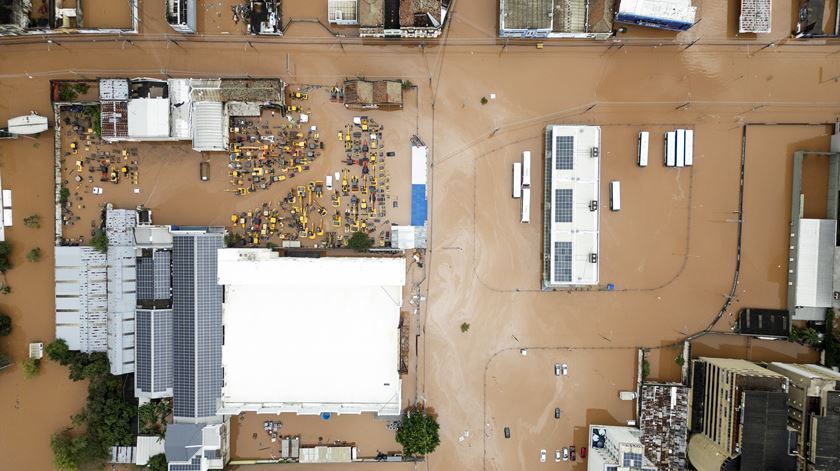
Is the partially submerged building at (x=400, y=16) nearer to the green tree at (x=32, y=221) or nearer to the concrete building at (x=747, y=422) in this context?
the green tree at (x=32, y=221)

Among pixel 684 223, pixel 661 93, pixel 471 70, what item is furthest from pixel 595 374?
pixel 471 70

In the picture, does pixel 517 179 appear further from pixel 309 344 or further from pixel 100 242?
pixel 100 242

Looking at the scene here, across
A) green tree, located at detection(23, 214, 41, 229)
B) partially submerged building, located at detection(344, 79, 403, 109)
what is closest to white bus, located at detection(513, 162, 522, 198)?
partially submerged building, located at detection(344, 79, 403, 109)

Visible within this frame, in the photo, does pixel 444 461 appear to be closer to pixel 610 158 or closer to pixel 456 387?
pixel 456 387

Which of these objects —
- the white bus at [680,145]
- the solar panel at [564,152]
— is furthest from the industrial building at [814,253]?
the solar panel at [564,152]

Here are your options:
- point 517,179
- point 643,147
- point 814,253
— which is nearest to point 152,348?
point 517,179

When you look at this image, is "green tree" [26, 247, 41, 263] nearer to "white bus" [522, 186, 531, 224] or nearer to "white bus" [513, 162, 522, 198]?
"white bus" [513, 162, 522, 198]
